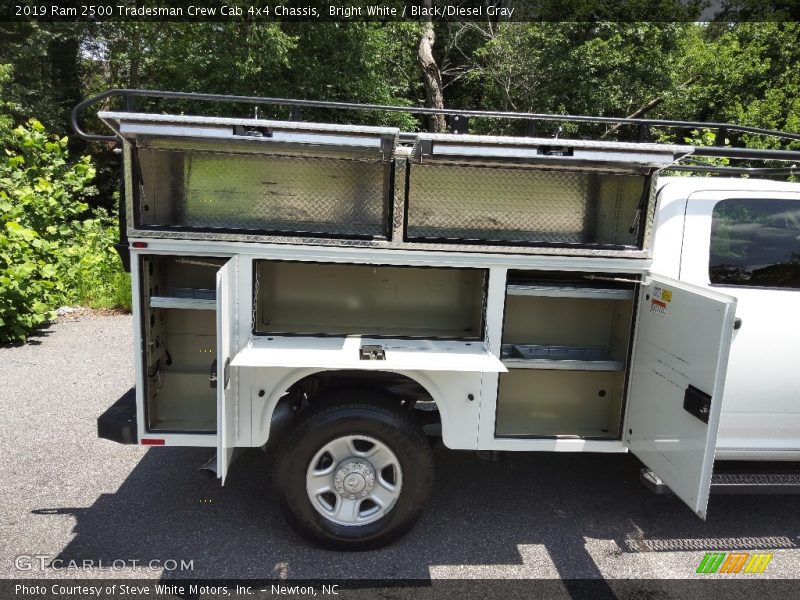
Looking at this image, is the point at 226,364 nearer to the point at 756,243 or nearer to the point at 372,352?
the point at 372,352

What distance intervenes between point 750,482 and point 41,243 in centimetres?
790

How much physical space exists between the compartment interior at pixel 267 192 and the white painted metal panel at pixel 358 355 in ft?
2.22

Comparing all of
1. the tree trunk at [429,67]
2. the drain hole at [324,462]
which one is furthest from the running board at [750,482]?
the tree trunk at [429,67]

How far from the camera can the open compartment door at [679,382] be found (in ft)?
9.05

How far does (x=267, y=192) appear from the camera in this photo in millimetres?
3600

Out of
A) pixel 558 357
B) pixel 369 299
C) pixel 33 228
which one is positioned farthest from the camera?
pixel 33 228

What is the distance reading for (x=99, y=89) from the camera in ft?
60.6

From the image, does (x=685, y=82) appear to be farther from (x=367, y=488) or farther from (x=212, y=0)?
(x=367, y=488)

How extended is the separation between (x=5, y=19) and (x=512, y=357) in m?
18.5

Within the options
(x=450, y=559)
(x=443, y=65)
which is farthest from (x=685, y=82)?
(x=450, y=559)

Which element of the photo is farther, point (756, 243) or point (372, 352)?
point (756, 243)

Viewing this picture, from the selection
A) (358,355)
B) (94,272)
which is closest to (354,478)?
(358,355)

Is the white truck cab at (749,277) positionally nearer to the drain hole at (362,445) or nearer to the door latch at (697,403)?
the door latch at (697,403)

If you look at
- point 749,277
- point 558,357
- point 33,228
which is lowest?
point 558,357
